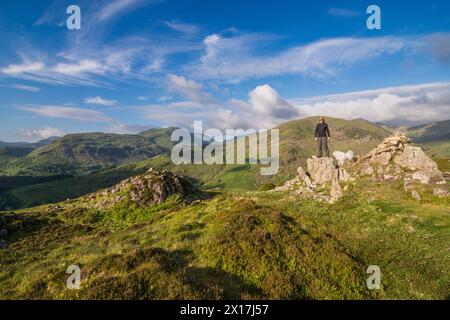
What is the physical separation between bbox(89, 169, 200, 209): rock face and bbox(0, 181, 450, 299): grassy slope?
14452 millimetres

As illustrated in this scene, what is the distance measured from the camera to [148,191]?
37344mm

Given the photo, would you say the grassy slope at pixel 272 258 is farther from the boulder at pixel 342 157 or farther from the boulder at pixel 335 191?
the boulder at pixel 342 157

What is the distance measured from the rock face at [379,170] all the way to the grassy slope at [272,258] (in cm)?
290

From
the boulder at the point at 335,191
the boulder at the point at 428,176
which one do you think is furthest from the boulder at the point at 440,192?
the boulder at the point at 335,191

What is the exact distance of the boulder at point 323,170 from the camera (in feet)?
104

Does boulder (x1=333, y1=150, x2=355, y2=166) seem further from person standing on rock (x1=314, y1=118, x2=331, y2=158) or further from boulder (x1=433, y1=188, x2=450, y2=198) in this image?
boulder (x1=433, y1=188, x2=450, y2=198)

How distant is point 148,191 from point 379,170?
28598 mm

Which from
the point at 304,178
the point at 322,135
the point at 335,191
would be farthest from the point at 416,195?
the point at 304,178

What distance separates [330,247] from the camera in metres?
14.7

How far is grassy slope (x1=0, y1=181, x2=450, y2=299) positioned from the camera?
34.9ft

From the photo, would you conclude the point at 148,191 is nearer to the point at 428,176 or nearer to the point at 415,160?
the point at 415,160

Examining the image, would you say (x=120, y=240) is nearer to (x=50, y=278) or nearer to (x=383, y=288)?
(x=50, y=278)

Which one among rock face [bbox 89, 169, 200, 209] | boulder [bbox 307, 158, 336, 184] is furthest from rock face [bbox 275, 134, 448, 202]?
rock face [bbox 89, 169, 200, 209]
